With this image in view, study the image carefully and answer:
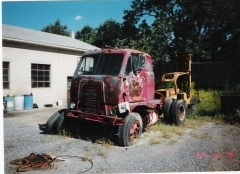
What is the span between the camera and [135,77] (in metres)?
5.51

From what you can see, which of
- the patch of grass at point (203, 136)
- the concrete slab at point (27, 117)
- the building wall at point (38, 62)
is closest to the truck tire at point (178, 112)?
the patch of grass at point (203, 136)

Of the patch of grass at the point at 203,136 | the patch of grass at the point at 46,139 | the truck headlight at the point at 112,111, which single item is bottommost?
the patch of grass at the point at 203,136

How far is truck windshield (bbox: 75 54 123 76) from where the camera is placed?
5.35 meters

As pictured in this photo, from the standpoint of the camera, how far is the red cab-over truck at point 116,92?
500cm

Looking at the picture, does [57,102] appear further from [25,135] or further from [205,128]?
[205,128]

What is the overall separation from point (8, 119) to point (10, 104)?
1.32 meters

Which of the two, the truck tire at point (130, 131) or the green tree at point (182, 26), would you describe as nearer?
the truck tire at point (130, 131)

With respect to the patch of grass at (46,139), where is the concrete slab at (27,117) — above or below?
above

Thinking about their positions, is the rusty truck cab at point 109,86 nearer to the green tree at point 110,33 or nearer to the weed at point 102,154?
the weed at point 102,154

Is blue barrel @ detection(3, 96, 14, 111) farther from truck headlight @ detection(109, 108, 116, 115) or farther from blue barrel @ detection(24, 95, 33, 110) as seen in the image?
truck headlight @ detection(109, 108, 116, 115)

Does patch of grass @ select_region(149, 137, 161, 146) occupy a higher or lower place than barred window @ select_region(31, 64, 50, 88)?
lower

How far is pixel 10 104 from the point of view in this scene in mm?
8328

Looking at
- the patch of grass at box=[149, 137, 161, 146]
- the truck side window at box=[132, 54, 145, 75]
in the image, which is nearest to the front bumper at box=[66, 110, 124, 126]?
the patch of grass at box=[149, 137, 161, 146]

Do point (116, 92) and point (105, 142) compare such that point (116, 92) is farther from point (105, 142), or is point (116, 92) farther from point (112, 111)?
point (105, 142)
